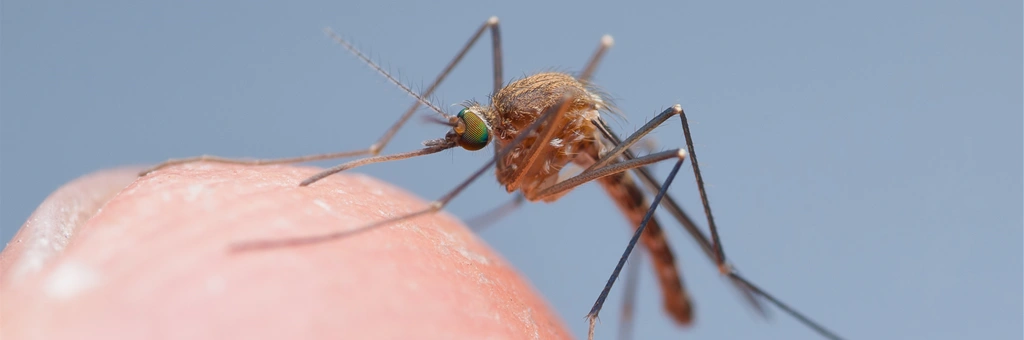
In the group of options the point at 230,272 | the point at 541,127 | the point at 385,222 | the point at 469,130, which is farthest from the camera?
the point at 541,127

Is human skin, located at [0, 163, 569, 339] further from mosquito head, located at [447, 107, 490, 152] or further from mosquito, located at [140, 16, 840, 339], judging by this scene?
mosquito head, located at [447, 107, 490, 152]

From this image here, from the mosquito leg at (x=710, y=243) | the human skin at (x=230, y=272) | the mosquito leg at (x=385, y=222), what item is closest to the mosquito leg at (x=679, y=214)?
the mosquito leg at (x=710, y=243)

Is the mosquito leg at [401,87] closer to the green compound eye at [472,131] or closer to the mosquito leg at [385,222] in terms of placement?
the green compound eye at [472,131]

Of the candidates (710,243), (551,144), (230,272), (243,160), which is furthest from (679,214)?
(230,272)

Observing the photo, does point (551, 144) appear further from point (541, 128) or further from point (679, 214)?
point (679, 214)

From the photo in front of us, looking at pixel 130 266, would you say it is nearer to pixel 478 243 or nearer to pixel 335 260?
pixel 335 260

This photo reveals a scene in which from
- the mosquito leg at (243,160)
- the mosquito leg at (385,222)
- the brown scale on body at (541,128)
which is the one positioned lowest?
the mosquito leg at (243,160)

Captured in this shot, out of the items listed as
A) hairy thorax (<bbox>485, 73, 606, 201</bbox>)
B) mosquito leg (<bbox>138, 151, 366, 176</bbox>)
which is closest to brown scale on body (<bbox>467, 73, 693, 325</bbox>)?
hairy thorax (<bbox>485, 73, 606, 201</bbox>)

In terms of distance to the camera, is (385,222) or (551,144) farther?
(551,144)

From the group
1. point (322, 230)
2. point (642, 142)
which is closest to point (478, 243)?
point (642, 142)
